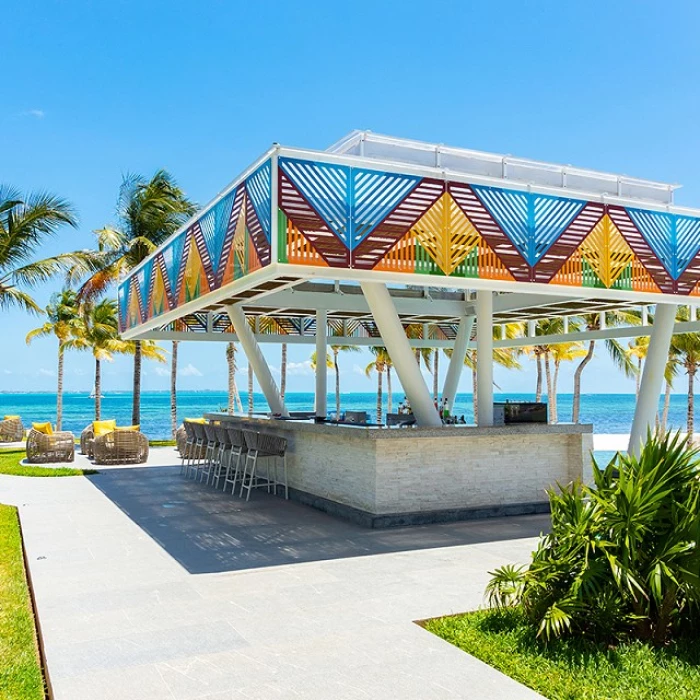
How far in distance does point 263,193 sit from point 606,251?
503 cm

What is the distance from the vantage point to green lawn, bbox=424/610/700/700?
14.0 feet

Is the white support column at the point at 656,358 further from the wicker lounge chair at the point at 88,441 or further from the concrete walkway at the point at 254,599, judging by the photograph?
the wicker lounge chair at the point at 88,441

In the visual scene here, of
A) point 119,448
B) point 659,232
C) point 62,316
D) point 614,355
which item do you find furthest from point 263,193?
point 614,355

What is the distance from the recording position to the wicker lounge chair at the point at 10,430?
86.2 ft

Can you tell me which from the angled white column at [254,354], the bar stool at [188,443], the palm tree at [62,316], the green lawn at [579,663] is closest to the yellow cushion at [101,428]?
the bar stool at [188,443]

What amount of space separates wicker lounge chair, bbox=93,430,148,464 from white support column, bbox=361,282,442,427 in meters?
9.60

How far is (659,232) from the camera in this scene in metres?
11.0

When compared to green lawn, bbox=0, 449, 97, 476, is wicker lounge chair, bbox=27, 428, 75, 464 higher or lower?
higher

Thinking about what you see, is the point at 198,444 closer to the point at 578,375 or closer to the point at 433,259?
the point at 433,259

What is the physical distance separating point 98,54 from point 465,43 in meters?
10.5

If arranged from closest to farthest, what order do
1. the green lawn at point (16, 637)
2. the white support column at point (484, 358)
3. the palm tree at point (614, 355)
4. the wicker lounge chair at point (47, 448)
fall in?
the green lawn at point (16, 637), the white support column at point (484, 358), the wicker lounge chair at point (47, 448), the palm tree at point (614, 355)

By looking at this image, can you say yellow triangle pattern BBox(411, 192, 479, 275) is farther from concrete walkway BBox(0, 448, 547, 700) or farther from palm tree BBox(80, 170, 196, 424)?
palm tree BBox(80, 170, 196, 424)

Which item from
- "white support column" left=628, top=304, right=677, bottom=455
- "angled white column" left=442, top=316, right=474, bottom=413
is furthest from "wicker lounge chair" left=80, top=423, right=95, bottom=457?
"white support column" left=628, top=304, right=677, bottom=455

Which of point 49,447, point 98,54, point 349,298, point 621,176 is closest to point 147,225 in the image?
point 98,54
